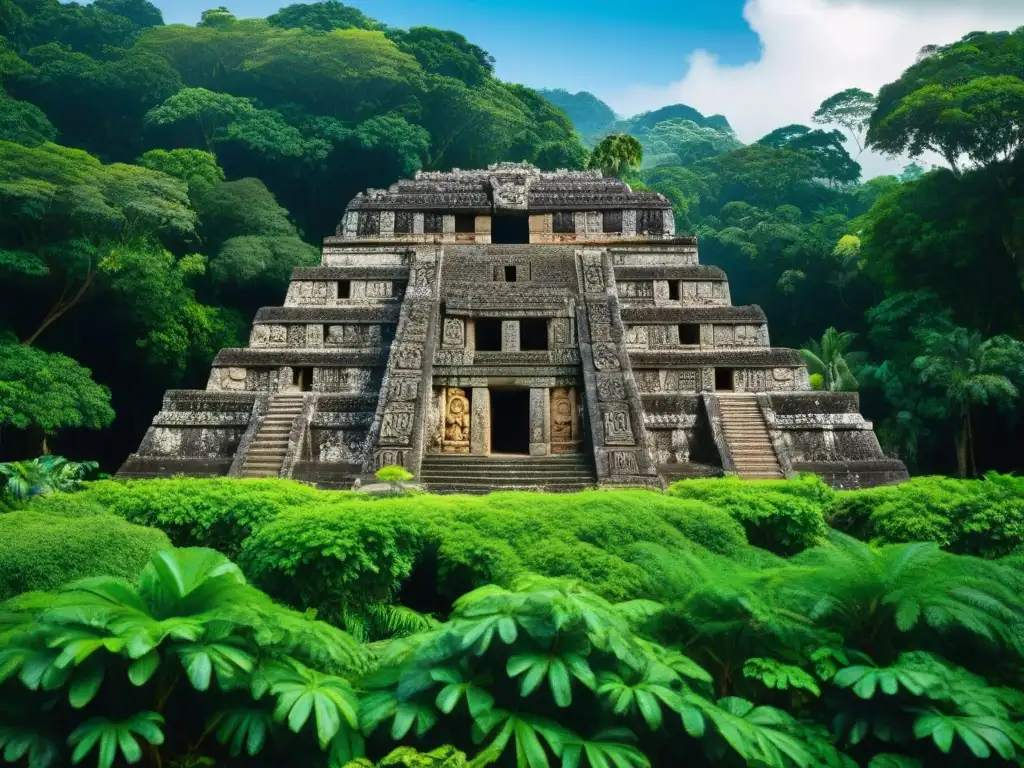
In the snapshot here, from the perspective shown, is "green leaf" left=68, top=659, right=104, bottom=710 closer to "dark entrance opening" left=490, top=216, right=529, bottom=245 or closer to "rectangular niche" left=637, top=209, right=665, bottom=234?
"rectangular niche" left=637, top=209, right=665, bottom=234

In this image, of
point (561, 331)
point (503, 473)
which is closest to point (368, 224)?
point (561, 331)

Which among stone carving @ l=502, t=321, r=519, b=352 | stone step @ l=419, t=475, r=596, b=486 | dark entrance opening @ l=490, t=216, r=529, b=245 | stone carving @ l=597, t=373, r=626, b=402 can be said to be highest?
dark entrance opening @ l=490, t=216, r=529, b=245

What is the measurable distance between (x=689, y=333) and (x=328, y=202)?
27.0 m

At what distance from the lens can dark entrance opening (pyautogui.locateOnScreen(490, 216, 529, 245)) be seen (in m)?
23.7

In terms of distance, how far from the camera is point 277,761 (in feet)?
14.2

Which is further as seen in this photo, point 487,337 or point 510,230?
point 510,230

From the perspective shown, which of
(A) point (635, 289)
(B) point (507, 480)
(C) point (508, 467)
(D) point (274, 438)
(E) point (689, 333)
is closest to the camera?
(B) point (507, 480)

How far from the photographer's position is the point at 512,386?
1429 cm

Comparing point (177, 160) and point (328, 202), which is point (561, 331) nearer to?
point (177, 160)

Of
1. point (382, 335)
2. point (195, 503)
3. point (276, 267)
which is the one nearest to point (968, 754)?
point (195, 503)

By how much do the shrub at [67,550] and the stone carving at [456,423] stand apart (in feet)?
25.9

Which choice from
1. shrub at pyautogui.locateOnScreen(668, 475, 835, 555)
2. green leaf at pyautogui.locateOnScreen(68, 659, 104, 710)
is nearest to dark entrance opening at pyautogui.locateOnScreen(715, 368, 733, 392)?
shrub at pyautogui.locateOnScreen(668, 475, 835, 555)

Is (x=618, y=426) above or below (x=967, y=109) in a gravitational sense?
below

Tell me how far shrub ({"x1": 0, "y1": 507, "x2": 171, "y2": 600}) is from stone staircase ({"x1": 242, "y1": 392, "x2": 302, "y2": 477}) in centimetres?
711
